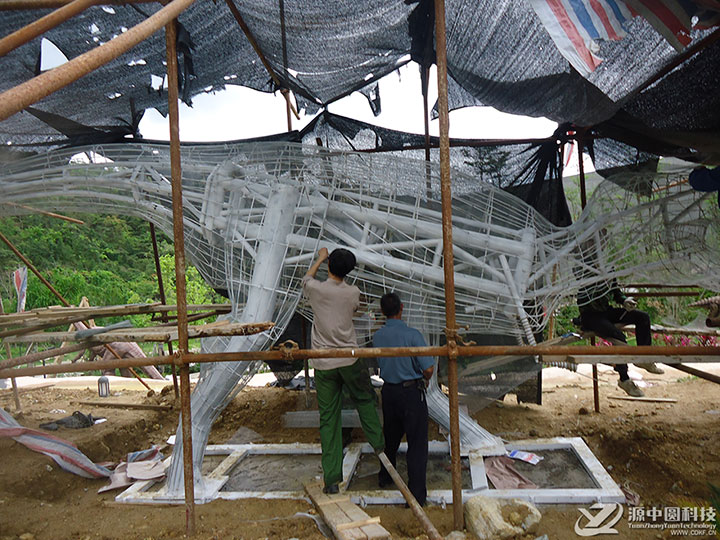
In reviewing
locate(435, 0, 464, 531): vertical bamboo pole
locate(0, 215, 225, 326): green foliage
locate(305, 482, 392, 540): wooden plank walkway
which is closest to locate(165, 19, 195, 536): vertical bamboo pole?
locate(305, 482, 392, 540): wooden plank walkway

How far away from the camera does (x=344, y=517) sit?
312 cm

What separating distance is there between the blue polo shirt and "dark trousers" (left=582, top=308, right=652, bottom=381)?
84.2 inches

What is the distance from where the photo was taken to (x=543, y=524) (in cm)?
323

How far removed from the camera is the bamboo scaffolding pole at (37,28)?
1.55 m

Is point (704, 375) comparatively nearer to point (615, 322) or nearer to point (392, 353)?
point (615, 322)

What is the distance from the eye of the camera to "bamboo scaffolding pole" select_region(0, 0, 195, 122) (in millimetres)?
1308

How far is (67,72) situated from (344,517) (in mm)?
2820

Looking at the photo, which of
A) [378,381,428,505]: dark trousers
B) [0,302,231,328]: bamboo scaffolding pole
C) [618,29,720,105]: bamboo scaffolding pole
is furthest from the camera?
[0,302,231,328]: bamboo scaffolding pole

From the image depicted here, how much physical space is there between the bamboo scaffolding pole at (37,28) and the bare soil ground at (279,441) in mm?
2849

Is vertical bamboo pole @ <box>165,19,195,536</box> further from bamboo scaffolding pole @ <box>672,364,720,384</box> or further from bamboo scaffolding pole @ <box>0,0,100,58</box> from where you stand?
bamboo scaffolding pole @ <box>672,364,720,384</box>

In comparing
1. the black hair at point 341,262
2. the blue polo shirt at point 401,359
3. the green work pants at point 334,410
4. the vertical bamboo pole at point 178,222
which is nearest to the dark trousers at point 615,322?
the blue polo shirt at point 401,359

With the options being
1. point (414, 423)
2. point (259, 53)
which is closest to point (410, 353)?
point (414, 423)

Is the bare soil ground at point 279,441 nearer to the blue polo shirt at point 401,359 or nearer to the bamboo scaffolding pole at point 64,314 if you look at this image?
the blue polo shirt at point 401,359

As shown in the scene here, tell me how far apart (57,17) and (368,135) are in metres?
4.26
